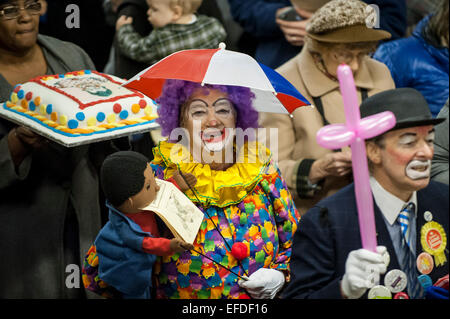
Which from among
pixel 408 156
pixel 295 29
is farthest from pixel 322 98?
pixel 408 156

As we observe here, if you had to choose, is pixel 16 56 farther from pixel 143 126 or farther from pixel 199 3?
pixel 199 3

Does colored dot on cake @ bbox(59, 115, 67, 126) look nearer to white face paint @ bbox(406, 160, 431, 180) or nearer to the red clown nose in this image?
the red clown nose

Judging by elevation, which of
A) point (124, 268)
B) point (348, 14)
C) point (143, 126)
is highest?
point (348, 14)

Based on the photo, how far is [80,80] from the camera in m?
2.99

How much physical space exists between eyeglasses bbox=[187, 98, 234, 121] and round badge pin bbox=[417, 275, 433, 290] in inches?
35.9

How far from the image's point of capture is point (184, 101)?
2.77 metres

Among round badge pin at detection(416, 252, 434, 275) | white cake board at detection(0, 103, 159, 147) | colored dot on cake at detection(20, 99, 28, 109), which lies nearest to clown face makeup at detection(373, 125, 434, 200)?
round badge pin at detection(416, 252, 434, 275)

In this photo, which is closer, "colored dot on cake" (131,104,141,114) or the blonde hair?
"colored dot on cake" (131,104,141,114)

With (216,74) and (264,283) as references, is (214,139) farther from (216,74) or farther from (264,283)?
(264,283)

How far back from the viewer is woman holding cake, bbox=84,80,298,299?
2730 millimetres
